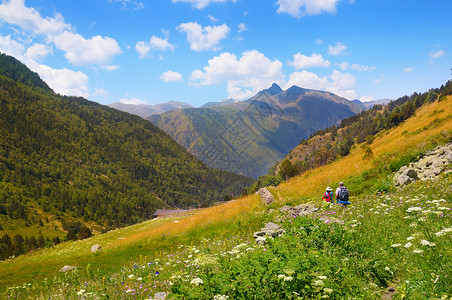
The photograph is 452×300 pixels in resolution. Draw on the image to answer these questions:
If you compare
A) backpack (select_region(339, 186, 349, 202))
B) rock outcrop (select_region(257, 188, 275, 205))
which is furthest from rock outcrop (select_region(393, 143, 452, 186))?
rock outcrop (select_region(257, 188, 275, 205))

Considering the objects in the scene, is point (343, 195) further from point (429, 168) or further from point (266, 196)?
point (266, 196)

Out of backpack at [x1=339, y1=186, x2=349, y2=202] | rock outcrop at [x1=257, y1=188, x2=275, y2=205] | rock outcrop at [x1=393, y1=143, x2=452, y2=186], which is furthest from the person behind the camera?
rock outcrop at [x1=257, y1=188, x2=275, y2=205]

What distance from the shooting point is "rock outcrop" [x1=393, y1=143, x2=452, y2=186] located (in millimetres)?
13906

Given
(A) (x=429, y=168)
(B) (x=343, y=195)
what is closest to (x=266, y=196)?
(B) (x=343, y=195)

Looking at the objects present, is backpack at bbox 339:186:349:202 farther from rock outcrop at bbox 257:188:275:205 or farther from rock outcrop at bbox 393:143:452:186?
rock outcrop at bbox 257:188:275:205

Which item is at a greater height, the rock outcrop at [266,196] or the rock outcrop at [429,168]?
the rock outcrop at [429,168]

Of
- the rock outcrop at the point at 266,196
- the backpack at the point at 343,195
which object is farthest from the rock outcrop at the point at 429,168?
the rock outcrop at the point at 266,196

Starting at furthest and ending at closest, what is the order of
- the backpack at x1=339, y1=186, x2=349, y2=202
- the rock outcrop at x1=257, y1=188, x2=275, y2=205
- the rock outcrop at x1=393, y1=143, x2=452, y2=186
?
the rock outcrop at x1=257, y1=188, x2=275, y2=205
the backpack at x1=339, y1=186, x2=349, y2=202
the rock outcrop at x1=393, y1=143, x2=452, y2=186

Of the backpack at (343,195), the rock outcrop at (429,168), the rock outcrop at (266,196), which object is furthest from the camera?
the rock outcrop at (266,196)

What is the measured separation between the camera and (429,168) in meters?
14.9

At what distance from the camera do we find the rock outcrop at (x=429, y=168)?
45.6ft

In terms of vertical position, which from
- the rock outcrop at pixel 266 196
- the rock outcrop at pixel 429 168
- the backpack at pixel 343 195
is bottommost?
the rock outcrop at pixel 266 196

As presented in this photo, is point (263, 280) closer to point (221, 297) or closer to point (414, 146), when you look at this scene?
point (221, 297)

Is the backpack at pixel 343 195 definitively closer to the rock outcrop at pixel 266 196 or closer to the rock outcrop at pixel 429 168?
the rock outcrop at pixel 429 168
